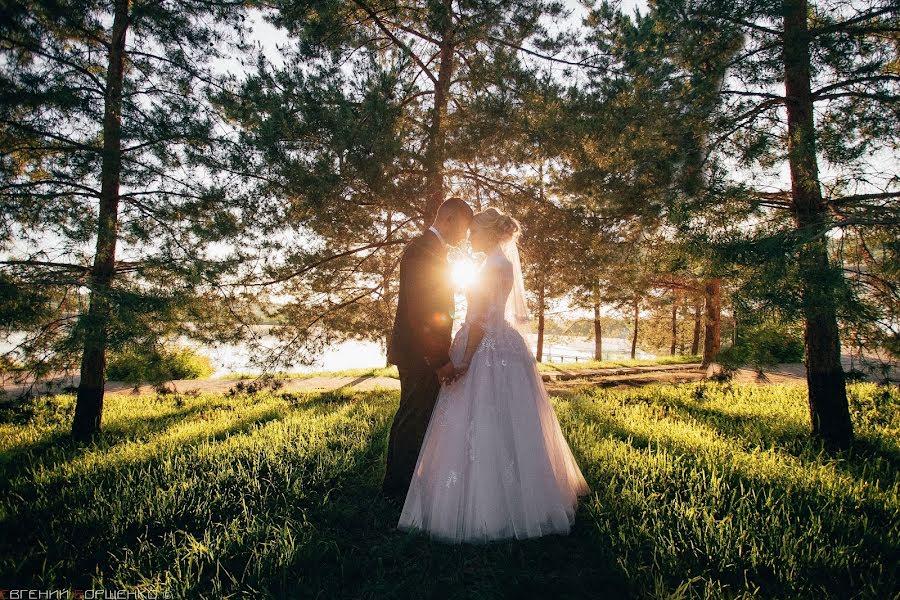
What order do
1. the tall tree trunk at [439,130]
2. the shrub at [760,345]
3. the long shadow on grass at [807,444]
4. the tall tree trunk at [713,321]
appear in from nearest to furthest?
the shrub at [760,345] < the long shadow on grass at [807,444] < the tall tree trunk at [439,130] < the tall tree trunk at [713,321]

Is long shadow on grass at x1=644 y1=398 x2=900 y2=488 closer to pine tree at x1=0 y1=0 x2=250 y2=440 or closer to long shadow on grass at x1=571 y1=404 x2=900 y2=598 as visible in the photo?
long shadow on grass at x1=571 y1=404 x2=900 y2=598

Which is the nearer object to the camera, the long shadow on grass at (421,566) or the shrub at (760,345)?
the long shadow on grass at (421,566)

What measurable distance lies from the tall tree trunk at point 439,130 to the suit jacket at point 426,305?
8.10 ft

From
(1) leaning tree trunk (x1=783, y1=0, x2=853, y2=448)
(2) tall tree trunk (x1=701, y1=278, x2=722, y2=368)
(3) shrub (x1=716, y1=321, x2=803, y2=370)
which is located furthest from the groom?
(2) tall tree trunk (x1=701, y1=278, x2=722, y2=368)

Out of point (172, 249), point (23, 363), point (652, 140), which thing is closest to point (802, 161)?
point (652, 140)

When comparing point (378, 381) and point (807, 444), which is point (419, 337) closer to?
point (807, 444)

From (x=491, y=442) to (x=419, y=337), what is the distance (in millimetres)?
994

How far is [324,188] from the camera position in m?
4.99

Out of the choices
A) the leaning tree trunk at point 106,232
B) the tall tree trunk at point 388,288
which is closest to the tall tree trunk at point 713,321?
the tall tree trunk at point 388,288

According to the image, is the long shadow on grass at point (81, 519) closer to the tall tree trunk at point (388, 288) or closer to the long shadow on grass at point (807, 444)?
the tall tree trunk at point (388, 288)

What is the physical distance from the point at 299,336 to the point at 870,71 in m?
7.73

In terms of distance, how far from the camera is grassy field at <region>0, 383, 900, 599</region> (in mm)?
2404

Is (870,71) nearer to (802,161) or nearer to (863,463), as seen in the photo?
(802,161)

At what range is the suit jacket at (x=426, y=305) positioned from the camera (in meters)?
3.18
